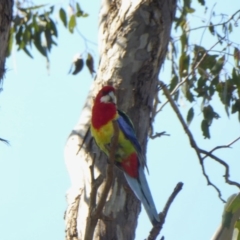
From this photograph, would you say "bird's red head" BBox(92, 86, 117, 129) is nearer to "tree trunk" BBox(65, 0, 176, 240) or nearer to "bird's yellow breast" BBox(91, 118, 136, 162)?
"bird's yellow breast" BBox(91, 118, 136, 162)

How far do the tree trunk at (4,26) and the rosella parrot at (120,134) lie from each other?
2.30ft

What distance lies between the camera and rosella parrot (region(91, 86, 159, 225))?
2.60 m

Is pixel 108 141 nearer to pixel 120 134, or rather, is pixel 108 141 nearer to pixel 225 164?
pixel 120 134

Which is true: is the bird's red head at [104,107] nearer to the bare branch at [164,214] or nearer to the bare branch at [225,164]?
the bare branch at [225,164]

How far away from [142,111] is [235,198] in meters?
0.85

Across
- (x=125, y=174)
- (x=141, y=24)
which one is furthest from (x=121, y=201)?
(x=141, y=24)

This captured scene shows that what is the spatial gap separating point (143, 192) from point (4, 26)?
2.70 ft

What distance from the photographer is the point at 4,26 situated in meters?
1.98

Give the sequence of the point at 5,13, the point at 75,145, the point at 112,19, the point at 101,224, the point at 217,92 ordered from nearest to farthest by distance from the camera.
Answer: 1. the point at 5,13
2. the point at 101,224
3. the point at 75,145
4. the point at 112,19
5. the point at 217,92

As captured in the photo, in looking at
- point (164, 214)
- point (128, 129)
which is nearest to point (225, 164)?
point (128, 129)

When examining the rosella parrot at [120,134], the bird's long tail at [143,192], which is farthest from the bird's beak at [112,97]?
the bird's long tail at [143,192]

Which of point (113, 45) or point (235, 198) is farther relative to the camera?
point (113, 45)

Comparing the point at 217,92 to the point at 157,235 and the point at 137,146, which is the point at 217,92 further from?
the point at 157,235

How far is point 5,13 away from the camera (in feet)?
6.56
